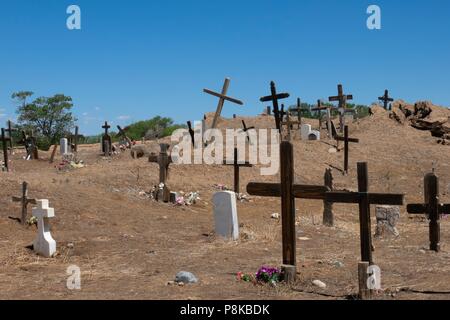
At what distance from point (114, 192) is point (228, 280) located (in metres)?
11.3

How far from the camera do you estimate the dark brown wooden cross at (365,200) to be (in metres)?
7.27

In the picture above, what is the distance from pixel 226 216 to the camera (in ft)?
40.3

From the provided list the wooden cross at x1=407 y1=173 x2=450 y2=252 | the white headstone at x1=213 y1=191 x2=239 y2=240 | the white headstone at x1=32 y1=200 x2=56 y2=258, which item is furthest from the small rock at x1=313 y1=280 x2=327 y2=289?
the white headstone at x1=32 y1=200 x2=56 y2=258

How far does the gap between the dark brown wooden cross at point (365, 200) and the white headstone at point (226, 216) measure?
15.6 feet

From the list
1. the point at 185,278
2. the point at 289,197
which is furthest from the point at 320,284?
the point at 185,278

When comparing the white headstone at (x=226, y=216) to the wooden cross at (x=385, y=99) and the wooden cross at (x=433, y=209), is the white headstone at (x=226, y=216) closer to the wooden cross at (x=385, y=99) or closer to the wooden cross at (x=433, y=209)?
the wooden cross at (x=433, y=209)

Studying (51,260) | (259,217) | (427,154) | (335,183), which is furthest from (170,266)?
(427,154)

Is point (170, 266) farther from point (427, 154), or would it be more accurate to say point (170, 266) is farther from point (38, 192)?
point (427, 154)

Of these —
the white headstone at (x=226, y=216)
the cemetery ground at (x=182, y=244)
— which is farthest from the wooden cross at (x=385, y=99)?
the white headstone at (x=226, y=216)

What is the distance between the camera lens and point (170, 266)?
9.47m

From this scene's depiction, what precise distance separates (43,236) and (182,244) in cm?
292

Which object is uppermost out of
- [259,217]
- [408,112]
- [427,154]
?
[408,112]

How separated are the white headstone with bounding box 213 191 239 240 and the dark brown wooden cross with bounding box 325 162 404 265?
4.74 metres

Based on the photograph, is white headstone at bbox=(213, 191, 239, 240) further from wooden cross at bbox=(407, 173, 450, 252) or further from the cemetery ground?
wooden cross at bbox=(407, 173, 450, 252)
